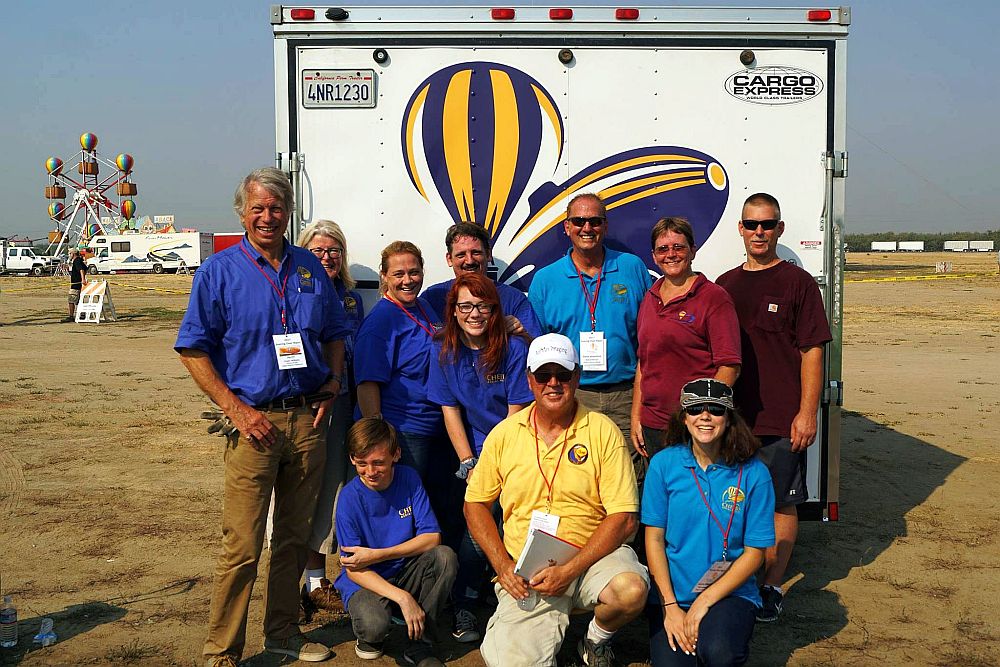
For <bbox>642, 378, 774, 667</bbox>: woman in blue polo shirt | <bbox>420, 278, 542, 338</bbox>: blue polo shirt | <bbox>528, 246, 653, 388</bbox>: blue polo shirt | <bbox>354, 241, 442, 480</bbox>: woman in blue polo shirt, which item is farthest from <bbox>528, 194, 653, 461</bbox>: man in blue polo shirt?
<bbox>642, 378, 774, 667</bbox>: woman in blue polo shirt

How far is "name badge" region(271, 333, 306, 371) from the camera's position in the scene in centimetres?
356

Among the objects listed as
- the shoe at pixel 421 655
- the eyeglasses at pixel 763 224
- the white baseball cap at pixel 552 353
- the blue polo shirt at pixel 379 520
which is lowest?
the shoe at pixel 421 655

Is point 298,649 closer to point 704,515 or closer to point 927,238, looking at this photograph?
Result: point 704,515

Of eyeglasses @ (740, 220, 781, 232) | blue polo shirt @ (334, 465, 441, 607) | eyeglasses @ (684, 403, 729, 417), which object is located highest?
eyeglasses @ (740, 220, 781, 232)

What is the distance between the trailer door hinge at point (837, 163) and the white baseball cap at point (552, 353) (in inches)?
77.1

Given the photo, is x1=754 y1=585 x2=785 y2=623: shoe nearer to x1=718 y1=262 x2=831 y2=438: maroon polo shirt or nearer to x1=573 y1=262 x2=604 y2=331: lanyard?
x1=718 y1=262 x2=831 y2=438: maroon polo shirt

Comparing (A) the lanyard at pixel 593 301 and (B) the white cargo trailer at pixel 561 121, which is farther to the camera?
(B) the white cargo trailer at pixel 561 121

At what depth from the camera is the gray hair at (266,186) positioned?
3.52m

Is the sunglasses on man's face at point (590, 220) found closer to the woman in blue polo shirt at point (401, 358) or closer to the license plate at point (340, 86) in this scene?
the woman in blue polo shirt at point (401, 358)

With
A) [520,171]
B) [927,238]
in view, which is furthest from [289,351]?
[927,238]

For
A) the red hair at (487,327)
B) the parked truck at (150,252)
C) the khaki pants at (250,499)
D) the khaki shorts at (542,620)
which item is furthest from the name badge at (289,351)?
the parked truck at (150,252)

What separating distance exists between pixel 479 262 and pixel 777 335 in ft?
4.63

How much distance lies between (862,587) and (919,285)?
28719mm

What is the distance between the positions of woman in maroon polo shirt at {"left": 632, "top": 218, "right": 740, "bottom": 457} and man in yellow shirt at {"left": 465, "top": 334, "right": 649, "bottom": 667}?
1.71ft
